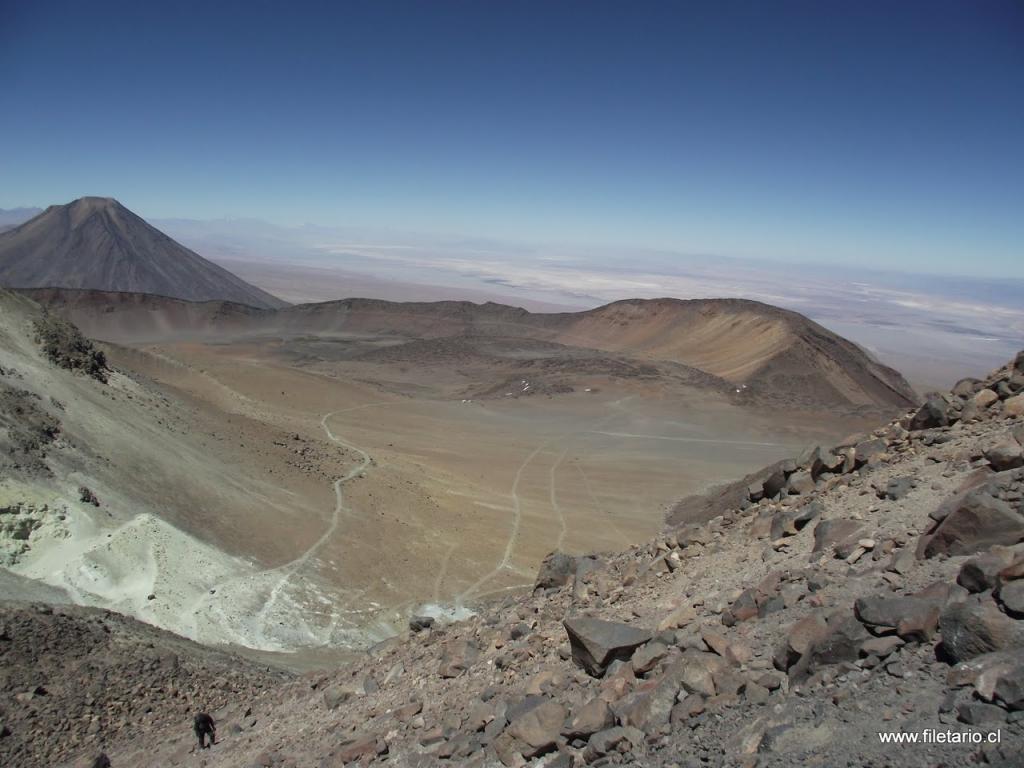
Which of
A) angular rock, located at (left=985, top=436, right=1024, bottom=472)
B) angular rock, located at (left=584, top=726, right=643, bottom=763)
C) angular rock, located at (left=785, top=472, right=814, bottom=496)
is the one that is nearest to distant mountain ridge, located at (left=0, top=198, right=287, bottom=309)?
angular rock, located at (left=785, top=472, right=814, bottom=496)

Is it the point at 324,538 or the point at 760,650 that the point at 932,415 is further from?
the point at 324,538

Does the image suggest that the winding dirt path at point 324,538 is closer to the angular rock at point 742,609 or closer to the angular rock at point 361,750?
the angular rock at point 361,750

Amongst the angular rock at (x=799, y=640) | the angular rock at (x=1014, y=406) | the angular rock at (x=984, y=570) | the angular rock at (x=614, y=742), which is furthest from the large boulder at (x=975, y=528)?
the angular rock at (x=1014, y=406)

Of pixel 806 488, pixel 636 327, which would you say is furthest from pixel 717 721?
pixel 636 327

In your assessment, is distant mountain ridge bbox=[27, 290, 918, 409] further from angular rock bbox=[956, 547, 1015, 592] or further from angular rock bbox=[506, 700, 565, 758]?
angular rock bbox=[506, 700, 565, 758]

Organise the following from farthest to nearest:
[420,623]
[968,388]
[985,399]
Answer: [420,623], [968,388], [985,399]

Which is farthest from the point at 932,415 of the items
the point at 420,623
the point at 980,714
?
the point at 420,623
